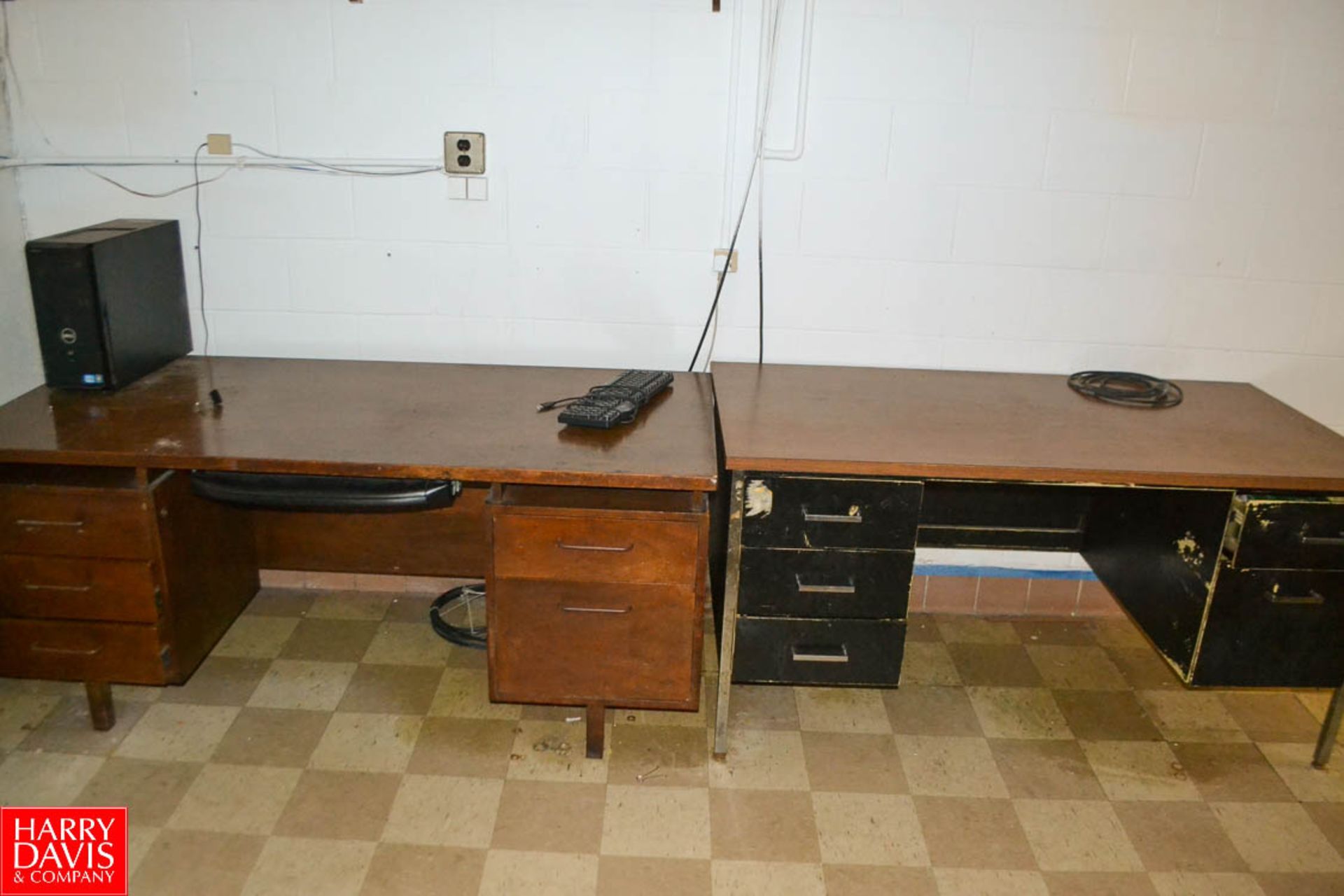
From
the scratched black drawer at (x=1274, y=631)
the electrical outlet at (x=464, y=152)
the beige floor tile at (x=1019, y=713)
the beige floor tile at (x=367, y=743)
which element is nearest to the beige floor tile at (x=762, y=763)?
the beige floor tile at (x=1019, y=713)

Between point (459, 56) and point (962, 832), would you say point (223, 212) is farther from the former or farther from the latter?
point (962, 832)

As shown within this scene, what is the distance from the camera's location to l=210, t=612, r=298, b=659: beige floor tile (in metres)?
2.64

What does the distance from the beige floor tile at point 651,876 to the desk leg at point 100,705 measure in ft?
3.95

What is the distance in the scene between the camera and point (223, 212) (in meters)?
2.61

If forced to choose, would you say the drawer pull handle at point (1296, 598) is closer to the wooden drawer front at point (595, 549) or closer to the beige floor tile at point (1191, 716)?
the beige floor tile at point (1191, 716)

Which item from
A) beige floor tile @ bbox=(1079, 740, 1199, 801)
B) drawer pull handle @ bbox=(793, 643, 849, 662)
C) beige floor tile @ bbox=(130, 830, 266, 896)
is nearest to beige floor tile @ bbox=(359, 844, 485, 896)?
beige floor tile @ bbox=(130, 830, 266, 896)

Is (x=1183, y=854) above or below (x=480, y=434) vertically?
below

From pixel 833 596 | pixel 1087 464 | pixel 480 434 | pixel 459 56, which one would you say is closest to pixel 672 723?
pixel 833 596

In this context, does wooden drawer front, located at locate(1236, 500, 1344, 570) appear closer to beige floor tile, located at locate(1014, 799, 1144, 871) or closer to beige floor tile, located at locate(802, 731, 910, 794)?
beige floor tile, located at locate(1014, 799, 1144, 871)

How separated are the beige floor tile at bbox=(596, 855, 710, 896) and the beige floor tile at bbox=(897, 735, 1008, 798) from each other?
1.81 ft

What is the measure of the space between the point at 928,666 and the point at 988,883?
2.51 ft

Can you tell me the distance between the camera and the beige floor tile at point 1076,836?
203 centimetres

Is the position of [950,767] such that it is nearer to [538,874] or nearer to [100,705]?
[538,874]

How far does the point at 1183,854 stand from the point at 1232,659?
16.6 inches
